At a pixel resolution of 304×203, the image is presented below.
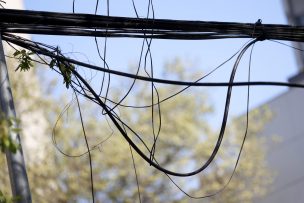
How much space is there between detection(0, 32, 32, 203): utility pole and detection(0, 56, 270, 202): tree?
8.76 metres

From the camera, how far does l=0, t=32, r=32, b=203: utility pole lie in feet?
12.6

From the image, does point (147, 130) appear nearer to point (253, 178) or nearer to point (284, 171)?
point (253, 178)

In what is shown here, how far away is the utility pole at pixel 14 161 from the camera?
384 centimetres

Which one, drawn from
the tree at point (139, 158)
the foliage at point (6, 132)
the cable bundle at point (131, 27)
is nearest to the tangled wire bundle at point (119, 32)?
the cable bundle at point (131, 27)

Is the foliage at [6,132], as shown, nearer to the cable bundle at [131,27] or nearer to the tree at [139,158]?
the cable bundle at [131,27]

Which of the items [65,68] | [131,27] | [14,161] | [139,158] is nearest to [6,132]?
[14,161]

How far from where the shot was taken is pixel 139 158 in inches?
651

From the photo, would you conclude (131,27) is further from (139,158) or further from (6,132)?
(139,158)

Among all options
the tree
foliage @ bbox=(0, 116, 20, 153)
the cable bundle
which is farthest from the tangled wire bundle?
the tree

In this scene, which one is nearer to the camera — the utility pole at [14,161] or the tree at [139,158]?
the utility pole at [14,161]

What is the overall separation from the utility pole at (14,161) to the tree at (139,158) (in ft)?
28.7

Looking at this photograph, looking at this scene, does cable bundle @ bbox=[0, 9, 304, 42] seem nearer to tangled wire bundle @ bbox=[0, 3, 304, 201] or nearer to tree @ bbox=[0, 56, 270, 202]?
tangled wire bundle @ bbox=[0, 3, 304, 201]

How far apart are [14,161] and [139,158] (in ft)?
41.6

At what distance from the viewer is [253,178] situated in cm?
1997
